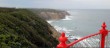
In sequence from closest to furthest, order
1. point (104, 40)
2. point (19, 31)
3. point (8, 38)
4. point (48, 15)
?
point (104, 40), point (8, 38), point (19, 31), point (48, 15)

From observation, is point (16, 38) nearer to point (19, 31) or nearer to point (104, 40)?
point (19, 31)

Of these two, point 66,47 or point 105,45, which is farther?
Result: point 105,45

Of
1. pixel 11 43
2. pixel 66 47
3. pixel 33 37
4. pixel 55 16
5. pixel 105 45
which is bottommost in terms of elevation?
pixel 55 16

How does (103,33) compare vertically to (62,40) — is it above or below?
below

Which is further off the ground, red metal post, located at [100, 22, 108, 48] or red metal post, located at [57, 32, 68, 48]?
red metal post, located at [57, 32, 68, 48]

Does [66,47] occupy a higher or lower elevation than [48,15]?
higher

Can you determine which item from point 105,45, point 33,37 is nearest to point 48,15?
point 33,37

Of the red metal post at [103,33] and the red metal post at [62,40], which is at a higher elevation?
the red metal post at [62,40]

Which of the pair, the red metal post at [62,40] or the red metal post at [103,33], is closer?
the red metal post at [62,40]

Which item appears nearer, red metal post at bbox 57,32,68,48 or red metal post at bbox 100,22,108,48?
red metal post at bbox 57,32,68,48

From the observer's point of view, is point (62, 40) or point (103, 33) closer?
point (62, 40)

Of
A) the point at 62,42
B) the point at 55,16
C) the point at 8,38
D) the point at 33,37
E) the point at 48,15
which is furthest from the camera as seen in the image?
the point at 55,16
